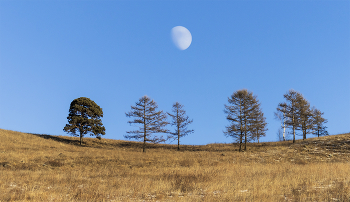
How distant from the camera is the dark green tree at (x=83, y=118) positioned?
39188mm

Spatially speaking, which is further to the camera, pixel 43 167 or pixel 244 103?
pixel 244 103

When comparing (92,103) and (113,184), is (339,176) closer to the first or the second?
(113,184)

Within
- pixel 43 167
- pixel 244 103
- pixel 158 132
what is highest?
pixel 244 103

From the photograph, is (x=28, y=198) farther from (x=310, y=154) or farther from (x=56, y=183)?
(x=310, y=154)

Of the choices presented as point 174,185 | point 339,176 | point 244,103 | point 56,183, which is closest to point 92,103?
point 244,103

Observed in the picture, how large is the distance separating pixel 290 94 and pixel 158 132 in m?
25.5

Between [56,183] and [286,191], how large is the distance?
10.5 metres

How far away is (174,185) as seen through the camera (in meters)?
10.7

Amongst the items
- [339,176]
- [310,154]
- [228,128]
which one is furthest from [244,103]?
[339,176]

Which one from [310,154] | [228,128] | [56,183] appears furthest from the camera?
[228,128]

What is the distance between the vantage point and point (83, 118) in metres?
39.8

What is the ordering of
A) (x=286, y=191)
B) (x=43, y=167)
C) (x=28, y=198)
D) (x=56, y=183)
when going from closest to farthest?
(x=28, y=198) → (x=286, y=191) → (x=56, y=183) → (x=43, y=167)

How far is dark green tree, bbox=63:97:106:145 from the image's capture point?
39188 millimetres

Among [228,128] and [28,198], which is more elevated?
[228,128]
